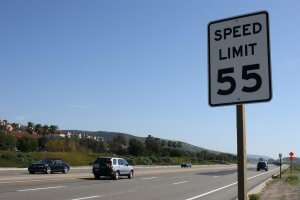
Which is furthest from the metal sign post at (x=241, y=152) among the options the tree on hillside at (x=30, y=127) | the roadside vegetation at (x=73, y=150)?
the tree on hillside at (x=30, y=127)

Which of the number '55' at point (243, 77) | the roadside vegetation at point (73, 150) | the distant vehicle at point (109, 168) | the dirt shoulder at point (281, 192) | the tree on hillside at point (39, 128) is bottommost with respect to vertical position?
the dirt shoulder at point (281, 192)

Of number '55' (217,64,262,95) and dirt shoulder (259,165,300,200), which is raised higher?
number '55' (217,64,262,95)

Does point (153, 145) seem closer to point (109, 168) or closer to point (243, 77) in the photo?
point (109, 168)

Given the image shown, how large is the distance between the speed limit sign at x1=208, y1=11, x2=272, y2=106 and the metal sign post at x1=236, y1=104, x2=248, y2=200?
0.84 ft

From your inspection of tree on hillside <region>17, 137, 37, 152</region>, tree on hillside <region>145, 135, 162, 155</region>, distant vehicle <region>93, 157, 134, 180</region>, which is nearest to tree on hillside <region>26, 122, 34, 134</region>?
tree on hillside <region>145, 135, 162, 155</region>

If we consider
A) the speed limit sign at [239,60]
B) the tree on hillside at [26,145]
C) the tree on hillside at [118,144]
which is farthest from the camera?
the tree on hillside at [118,144]

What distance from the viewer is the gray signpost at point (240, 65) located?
437 centimetres

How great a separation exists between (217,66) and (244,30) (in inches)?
17.2

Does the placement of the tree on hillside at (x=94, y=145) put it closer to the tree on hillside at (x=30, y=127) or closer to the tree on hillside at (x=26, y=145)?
the tree on hillside at (x=30, y=127)

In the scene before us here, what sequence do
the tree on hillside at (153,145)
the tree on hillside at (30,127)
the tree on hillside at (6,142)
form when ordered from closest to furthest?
the tree on hillside at (6,142) < the tree on hillside at (153,145) < the tree on hillside at (30,127)

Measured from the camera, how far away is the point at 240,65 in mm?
4488

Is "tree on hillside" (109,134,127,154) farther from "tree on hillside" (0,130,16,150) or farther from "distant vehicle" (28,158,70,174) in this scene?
"distant vehicle" (28,158,70,174)

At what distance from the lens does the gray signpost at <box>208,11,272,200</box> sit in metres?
4.37

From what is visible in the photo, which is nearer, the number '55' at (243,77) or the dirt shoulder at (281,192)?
the number '55' at (243,77)
